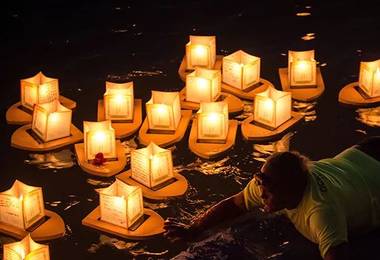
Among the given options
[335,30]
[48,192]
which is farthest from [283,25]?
[48,192]

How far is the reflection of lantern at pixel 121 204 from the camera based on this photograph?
4406 millimetres

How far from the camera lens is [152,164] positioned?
4805 millimetres

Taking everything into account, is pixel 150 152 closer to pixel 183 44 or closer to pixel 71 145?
pixel 71 145

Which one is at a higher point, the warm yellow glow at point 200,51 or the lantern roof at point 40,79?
the warm yellow glow at point 200,51

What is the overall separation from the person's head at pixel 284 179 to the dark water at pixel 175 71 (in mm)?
365

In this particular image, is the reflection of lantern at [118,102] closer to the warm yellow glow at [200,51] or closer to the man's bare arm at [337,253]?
the warm yellow glow at [200,51]

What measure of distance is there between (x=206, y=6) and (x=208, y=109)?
11.3 feet

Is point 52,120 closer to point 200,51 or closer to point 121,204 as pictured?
point 121,204

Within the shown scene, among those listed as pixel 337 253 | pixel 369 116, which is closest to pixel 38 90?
pixel 369 116

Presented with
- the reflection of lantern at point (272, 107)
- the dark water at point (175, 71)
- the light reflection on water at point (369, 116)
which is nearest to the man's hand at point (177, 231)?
the dark water at point (175, 71)

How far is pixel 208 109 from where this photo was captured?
541 centimetres

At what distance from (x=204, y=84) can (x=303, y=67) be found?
3.23 ft

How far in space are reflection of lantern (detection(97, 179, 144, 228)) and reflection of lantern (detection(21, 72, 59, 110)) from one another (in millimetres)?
1779

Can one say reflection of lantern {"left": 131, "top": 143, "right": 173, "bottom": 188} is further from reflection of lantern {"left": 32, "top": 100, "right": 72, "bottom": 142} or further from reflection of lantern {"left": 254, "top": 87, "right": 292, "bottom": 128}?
reflection of lantern {"left": 254, "top": 87, "right": 292, "bottom": 128}
